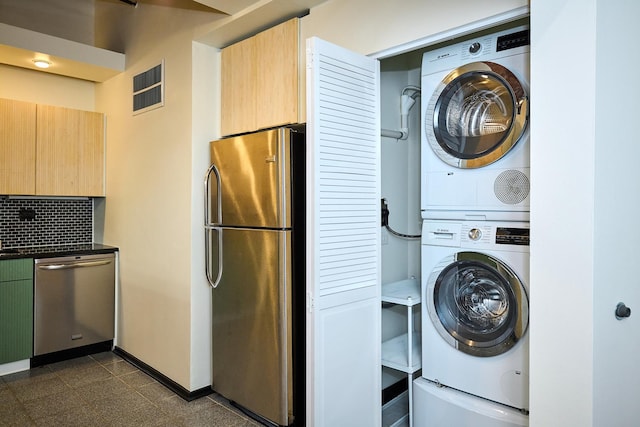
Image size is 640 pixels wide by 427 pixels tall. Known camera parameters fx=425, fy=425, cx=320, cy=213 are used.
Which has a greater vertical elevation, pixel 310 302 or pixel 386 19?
pixel 386 19

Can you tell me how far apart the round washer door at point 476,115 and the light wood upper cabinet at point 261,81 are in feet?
2.70

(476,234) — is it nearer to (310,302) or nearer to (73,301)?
(310,302)

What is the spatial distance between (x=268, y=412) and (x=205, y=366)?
73cm

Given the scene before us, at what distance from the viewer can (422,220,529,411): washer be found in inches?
81.6

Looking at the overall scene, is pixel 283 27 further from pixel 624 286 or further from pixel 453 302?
pixel 624 286

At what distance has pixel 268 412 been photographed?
8.33 feet

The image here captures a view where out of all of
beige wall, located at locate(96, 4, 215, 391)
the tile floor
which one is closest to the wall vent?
beige wall, located at locate(96, 4, 215, 391)

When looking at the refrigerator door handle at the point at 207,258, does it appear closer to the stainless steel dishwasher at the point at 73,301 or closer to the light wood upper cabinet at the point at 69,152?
the stainless steel dishwasher at the point at 73,301

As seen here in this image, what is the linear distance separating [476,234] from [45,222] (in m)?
3.91

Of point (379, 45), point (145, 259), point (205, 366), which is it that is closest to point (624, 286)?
point (379, 45)

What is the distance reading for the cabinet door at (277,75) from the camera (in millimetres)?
2477

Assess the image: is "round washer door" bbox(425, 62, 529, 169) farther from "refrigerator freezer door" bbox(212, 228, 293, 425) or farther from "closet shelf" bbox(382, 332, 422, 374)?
"closet shelf" bbox(382, 332, 422, 374)

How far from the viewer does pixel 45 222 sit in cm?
407

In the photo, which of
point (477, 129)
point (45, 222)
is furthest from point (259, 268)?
point (45, 222)
